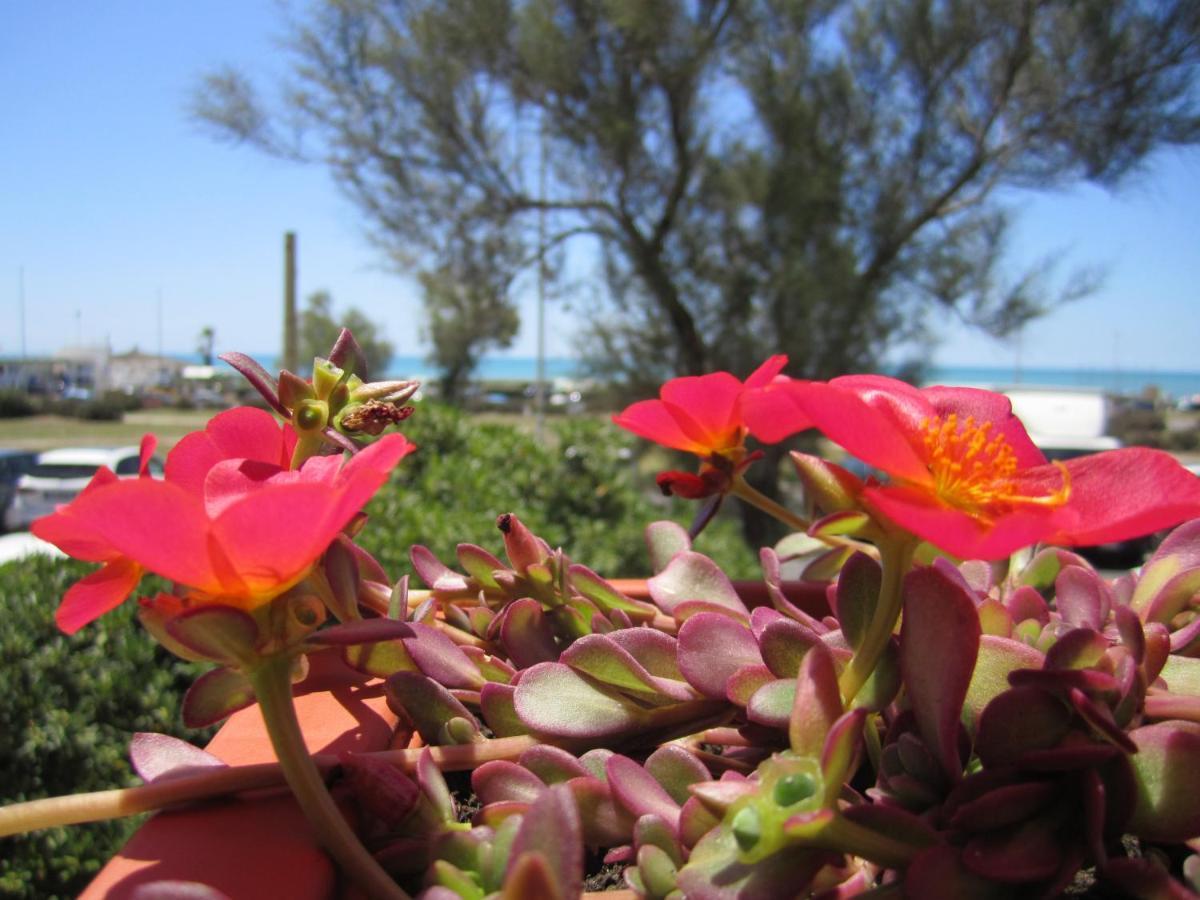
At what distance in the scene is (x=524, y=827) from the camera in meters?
0.27

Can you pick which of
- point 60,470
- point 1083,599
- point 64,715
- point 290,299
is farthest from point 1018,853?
point 60,470

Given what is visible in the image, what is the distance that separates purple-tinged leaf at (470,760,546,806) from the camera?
0.40 metres

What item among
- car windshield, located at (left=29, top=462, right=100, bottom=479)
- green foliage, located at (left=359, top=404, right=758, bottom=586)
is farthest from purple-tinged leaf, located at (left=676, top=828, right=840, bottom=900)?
car windshield, located at (left=29, top=462, right=100, bottom=479)

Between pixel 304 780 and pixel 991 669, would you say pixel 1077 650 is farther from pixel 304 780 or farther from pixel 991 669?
pixel 304 780

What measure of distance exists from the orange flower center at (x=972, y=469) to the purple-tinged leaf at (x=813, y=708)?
92 mm

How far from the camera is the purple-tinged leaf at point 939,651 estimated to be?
34 cm

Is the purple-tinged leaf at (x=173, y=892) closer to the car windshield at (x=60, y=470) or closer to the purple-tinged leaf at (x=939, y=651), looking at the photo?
the purple-tinged leaf at (x=939, y=651)

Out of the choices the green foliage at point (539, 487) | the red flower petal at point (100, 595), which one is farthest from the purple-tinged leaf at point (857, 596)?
the green foliage at point (539, 487)

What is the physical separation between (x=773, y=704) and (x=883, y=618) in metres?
0.06

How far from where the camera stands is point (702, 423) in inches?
20.2

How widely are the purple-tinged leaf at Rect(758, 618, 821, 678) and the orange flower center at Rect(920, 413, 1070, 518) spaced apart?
9 cm

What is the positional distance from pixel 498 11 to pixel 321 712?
6470mm

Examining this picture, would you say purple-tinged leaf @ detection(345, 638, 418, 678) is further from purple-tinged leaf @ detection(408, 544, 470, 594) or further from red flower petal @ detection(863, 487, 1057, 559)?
red flower petal @ detection(863, 487, 1057, 559)

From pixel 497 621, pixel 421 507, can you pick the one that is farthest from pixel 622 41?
pixel 497 621
